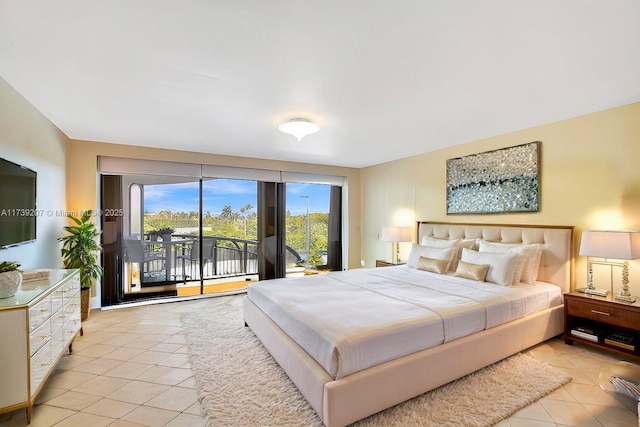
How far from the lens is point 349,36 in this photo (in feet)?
5.79

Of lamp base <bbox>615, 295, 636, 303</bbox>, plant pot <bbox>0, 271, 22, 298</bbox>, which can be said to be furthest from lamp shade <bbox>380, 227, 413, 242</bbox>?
plant pot <bbox>0, 271, 22, 298</bbox>

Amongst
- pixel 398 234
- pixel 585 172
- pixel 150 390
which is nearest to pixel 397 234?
pixel 398 234

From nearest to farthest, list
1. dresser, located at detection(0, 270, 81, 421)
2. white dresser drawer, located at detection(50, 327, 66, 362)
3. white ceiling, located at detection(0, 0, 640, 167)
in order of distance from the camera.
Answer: white ceiling, located at detection(0, 0, 640, 167) < dresser, located at detection(0, 270, 81, 421) < white dresser drawer, located at detection(50, 327, 66, 362)

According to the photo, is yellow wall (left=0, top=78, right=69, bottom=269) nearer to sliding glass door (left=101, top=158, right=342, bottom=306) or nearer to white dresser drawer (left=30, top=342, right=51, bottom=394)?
sliding glass door (left=101, top=158, right=342, bottom=306)

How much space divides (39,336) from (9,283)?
0.41 m

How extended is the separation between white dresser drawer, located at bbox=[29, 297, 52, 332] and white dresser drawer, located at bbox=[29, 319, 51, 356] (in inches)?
1.4

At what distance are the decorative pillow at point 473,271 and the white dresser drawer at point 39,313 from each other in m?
3.93

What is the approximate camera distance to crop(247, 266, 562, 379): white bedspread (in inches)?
76.2

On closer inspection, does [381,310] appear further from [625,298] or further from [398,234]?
[398,234]

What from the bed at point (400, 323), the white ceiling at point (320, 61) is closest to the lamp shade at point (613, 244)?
the bed at point (400, 323)

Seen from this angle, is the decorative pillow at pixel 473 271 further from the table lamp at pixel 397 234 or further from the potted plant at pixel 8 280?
the potted plant at pixel 8 280

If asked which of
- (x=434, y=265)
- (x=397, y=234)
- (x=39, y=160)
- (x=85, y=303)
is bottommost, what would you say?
(x=85, y=303)

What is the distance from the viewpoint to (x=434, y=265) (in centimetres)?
386

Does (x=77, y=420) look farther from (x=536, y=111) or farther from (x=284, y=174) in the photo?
(x=536, y=111)
